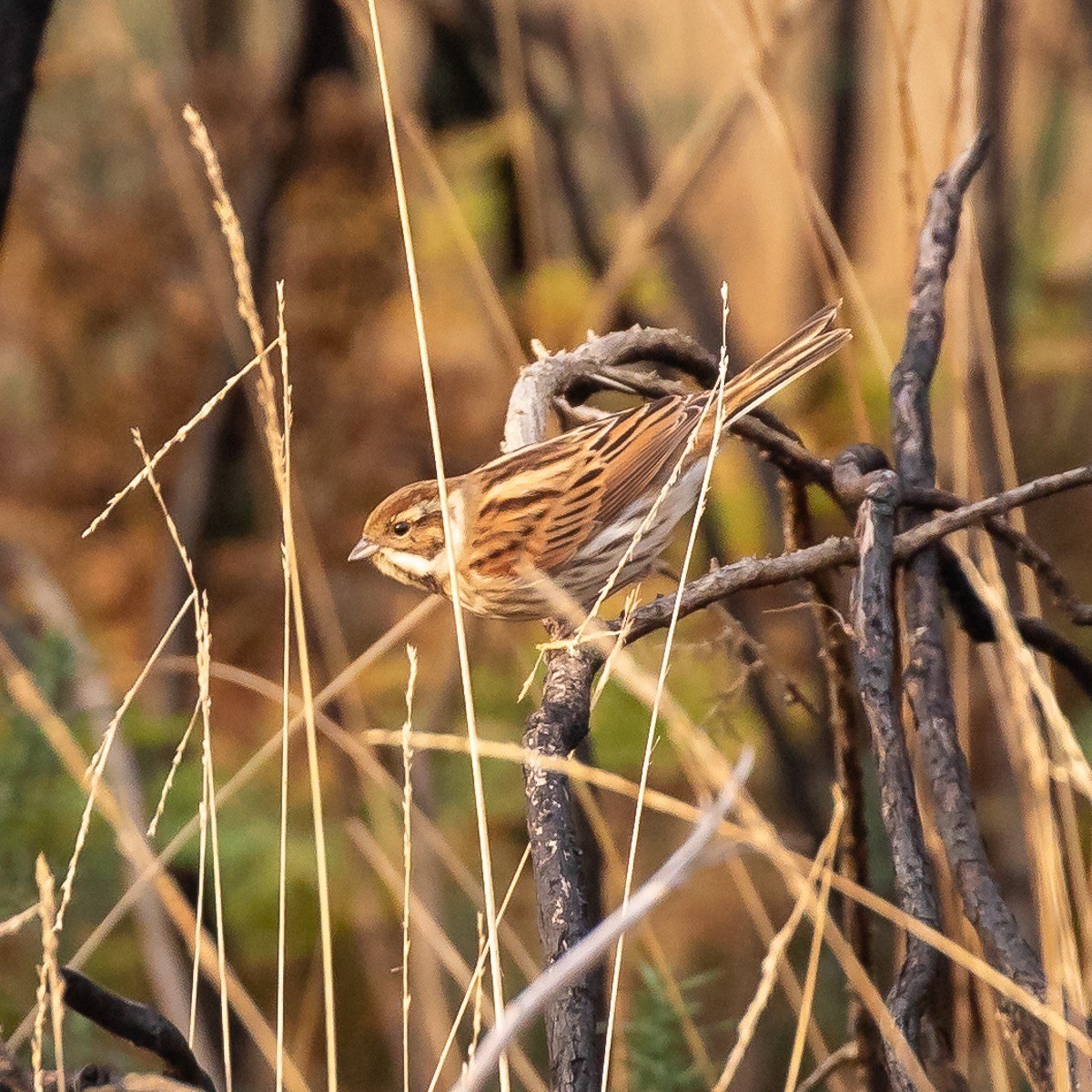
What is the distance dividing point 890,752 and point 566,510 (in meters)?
1.76

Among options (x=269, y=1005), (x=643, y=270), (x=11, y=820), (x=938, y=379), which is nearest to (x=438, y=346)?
(x=643, y=270)

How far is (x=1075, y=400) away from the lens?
5801 mm

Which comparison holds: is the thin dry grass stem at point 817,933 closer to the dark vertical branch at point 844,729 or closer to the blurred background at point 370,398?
the dark vertical branch at point 844,729

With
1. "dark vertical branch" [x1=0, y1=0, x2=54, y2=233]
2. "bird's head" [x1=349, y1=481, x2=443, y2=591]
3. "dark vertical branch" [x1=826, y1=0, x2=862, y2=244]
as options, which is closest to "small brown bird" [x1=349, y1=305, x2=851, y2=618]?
"bird's head" [x1=349, y1=481, x2=443, y2=591]

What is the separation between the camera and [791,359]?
2.74 m

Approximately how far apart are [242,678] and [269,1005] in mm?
2783

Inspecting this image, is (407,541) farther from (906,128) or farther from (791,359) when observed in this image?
(906,128)

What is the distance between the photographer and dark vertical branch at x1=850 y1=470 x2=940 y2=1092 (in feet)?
3.66

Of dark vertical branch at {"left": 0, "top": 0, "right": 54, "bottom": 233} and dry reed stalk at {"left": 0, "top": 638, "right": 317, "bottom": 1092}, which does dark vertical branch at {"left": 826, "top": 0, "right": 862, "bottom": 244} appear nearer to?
dark vertical branch at {"left": 0, "top": 0, "right": 54, "bottom": 233}

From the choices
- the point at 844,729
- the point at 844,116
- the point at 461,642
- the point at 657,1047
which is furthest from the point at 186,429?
the point at 844,116

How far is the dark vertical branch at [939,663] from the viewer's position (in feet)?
Result: 3.76

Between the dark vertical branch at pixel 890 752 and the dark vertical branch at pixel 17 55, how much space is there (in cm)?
134

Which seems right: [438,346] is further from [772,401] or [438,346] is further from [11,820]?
[11,820]

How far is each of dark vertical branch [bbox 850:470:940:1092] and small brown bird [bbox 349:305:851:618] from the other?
4.09 feet
